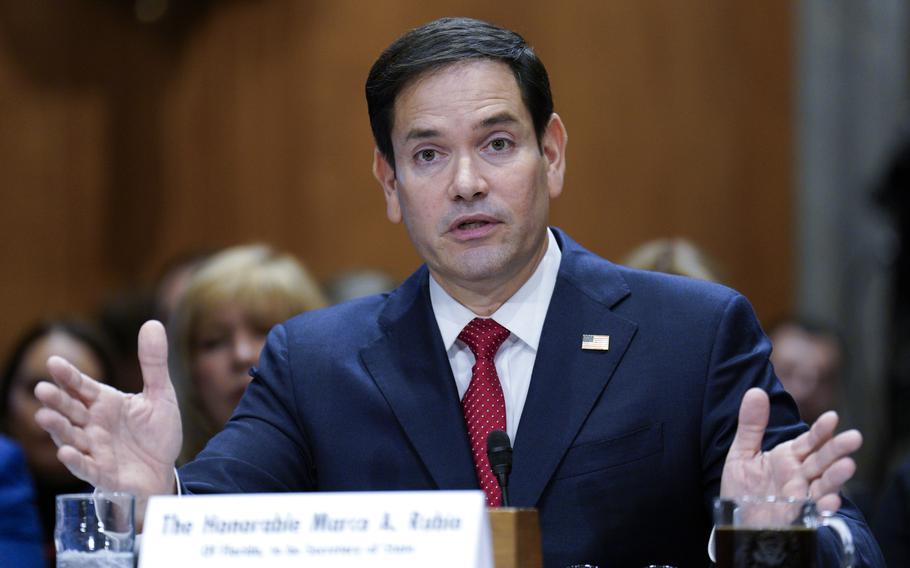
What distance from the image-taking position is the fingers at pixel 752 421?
7.42 feet

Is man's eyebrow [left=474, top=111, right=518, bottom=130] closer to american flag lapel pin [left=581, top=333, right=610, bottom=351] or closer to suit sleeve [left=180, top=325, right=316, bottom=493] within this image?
american flag lapel pin [left=581, top=333, right=610, bottom=351]

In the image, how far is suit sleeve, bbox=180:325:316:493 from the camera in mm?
2719

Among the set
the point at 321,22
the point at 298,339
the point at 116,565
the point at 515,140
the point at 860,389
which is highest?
the point at 321,22

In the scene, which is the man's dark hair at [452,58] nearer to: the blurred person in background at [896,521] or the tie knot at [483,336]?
the tie knot at [483,336]

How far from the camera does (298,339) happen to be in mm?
3092

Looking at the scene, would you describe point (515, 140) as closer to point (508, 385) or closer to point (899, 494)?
point (508, 385)

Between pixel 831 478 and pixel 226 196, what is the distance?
5123mm

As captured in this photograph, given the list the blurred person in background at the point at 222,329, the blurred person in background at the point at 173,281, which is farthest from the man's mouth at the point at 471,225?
the blurred person in background at the point at 173,281

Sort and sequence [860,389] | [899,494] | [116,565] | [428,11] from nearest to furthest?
[116,565], [899,494], [860,389], [428,11]

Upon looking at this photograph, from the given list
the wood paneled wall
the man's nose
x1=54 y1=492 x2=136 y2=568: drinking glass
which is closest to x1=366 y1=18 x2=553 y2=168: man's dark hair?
the man's nose

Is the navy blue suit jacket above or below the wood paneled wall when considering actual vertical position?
below

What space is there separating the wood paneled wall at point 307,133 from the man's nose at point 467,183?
374 centimetres

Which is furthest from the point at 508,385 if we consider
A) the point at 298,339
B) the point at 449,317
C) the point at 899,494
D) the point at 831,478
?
the point at 899,494

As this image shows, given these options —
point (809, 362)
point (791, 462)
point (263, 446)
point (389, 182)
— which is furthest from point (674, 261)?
point (791, 462)
